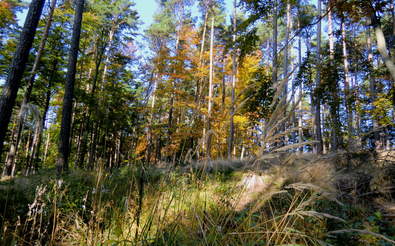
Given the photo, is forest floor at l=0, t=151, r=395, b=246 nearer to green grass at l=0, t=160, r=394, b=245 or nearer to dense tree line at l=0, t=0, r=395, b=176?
green grass at l=0, t=160, r=394, b=245

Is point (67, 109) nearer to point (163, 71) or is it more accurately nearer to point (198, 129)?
point (163, 71)

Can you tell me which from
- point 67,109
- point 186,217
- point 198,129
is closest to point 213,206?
point 186,217

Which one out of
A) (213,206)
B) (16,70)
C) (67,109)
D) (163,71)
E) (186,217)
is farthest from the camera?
(67,109)

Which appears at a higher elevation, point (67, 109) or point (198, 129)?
point (67, 109)

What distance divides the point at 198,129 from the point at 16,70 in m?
4.59

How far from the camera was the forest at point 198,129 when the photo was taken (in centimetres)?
110

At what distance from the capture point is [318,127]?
8969mm

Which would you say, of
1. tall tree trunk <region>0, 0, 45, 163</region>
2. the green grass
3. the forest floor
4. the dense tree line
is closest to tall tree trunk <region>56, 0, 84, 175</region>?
the dense tree line

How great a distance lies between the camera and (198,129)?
56.1 inches

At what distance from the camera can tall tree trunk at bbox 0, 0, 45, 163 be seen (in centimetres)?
404

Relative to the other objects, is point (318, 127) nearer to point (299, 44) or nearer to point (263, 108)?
point (263, 108)

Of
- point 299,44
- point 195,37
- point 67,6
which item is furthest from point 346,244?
point 299,44

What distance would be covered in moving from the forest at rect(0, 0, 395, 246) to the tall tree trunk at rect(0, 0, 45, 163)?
0.03 metres

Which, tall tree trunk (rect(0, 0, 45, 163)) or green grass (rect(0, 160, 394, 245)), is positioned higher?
tall tree trunk (rect(0, 0, 45, 163))
